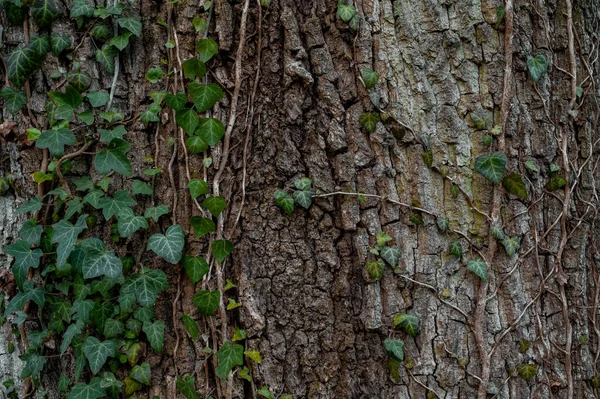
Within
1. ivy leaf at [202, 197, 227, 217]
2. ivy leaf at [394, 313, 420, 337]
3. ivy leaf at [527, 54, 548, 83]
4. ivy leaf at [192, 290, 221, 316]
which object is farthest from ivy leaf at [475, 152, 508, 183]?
ivy leaf at [192, 290, 221, 316]

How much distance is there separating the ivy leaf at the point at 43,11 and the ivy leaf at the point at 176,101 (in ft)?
1.82

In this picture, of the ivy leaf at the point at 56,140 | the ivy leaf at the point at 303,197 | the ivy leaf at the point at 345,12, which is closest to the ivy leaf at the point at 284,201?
the ivy leaf at the point at 303,197

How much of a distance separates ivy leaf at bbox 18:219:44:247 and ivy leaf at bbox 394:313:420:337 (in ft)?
4.45

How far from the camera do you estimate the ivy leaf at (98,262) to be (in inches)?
67.2

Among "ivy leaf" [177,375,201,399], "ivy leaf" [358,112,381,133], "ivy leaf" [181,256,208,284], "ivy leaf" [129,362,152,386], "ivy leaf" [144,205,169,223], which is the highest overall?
"ivy leaf" [358,112,381,133]

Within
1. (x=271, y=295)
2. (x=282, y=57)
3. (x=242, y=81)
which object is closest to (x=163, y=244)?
(x=271, y=295)

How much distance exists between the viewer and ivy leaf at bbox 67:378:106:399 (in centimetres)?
174

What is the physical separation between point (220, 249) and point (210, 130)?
1.43 ft

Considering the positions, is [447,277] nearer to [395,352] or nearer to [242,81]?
[395,352]

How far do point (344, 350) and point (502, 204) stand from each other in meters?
0.80

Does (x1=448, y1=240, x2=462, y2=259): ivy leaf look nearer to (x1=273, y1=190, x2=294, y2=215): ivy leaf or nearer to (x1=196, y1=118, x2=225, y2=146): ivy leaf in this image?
(x1=273, y1=190, x2=294, y2=215): ivy leaf

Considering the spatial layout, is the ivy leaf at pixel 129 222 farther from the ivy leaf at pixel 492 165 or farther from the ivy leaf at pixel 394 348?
the ivy leaf at pixel 492 165

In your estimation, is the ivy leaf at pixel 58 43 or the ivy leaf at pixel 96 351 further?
the ivy leaf at pixel 58 43

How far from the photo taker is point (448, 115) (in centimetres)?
181
